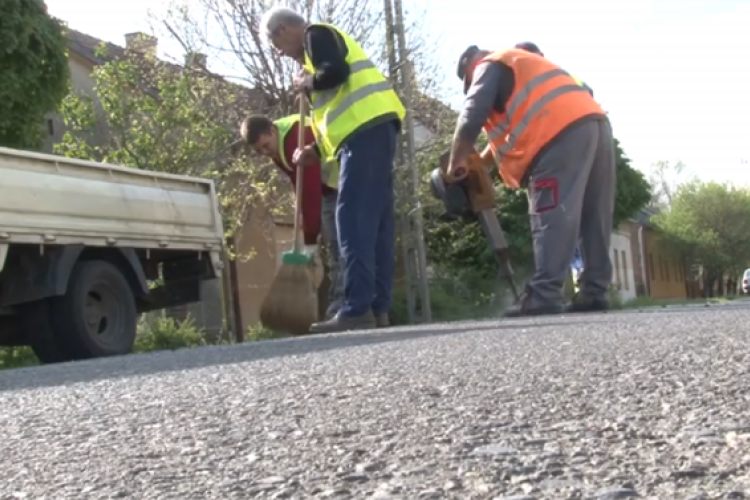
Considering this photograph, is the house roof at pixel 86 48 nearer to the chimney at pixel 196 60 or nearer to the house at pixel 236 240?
the house at pixel 236 240

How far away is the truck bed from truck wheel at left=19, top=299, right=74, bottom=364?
47cm

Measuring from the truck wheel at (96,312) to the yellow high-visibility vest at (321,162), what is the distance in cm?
157

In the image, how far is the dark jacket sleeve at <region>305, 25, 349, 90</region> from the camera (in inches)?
298

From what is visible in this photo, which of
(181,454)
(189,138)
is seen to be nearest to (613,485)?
(181,454)

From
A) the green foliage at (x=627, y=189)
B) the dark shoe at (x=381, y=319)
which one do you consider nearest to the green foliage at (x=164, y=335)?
the dark shoe at (x=381, y=319)

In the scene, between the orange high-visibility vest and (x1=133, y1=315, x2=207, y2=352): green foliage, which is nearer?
the orange high-visibility vest

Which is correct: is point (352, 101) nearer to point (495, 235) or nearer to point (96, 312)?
point (495, 235)

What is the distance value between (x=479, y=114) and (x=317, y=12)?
46.1 ft

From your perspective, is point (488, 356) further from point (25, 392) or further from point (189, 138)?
point (189, 138)

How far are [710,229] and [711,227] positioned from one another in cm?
61

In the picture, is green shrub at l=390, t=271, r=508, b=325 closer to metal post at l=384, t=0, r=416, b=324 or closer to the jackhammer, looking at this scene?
metal post at l=384, t=0, r=416, b=324

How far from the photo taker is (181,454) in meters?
2.78

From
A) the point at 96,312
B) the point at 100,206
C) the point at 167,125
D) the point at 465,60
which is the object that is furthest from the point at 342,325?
the point at 167,125

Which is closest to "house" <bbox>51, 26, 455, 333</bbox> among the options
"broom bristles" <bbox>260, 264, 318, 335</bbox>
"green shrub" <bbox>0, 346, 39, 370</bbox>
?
"green shrub" <bbox>0, 346, 39, 370</bbox>
